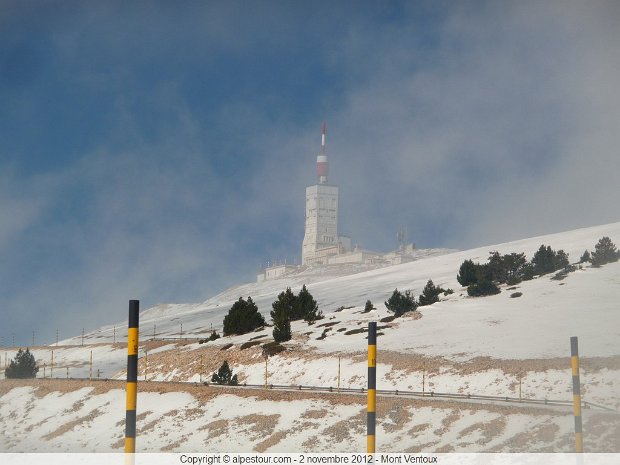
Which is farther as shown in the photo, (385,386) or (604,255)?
(604,255)

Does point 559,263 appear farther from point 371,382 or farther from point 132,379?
point 132,379

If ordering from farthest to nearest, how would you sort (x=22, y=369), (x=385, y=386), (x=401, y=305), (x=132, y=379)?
1. (x=401, y=305)
2. (x=22, y=369)
3. (x=385, y=386)
4. (x=132, y=379)

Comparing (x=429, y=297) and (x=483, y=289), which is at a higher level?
(x=483, y=289)

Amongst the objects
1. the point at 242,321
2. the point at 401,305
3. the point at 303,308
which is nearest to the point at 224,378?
the point at 242,321

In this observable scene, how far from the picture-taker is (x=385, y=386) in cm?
5634

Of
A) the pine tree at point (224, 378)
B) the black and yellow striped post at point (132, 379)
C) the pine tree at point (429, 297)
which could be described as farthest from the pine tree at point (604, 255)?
the black and yellow striped post at point (132, 379)

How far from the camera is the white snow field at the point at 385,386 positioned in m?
37.7

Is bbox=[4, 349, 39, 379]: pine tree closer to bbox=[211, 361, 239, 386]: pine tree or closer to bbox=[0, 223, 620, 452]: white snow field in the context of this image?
bbox=[0, 223, 620, 452]: white snow field

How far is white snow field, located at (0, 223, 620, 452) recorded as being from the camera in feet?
124

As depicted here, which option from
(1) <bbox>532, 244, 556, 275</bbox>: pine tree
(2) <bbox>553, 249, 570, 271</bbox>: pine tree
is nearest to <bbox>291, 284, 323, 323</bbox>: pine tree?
(1) <bbox>532, 244, 556, 275</bbox>: pine tree

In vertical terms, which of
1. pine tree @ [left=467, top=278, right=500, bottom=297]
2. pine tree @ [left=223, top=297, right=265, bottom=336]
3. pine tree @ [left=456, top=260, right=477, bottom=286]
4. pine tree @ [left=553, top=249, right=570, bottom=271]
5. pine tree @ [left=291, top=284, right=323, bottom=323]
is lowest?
pine tree @ [left=223, top=297, right=265, bottom=336]

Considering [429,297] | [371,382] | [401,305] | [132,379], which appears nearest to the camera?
[132,379]

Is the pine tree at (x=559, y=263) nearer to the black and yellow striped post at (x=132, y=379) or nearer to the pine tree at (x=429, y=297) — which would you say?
the pine tree at (x=429, y=297)

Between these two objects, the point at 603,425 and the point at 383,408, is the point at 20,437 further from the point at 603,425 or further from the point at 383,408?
the point at 603,425
